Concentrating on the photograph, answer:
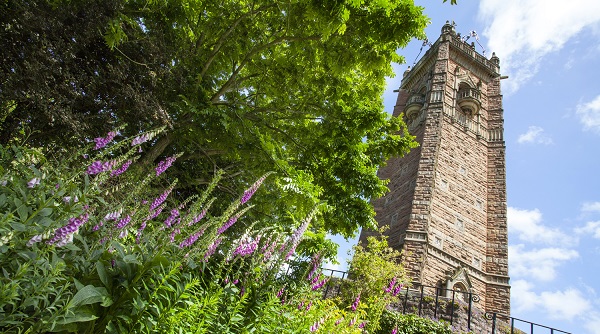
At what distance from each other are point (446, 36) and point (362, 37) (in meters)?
24.0

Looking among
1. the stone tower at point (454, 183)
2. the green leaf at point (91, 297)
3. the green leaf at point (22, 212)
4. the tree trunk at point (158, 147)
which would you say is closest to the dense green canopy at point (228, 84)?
the tree trunk at point (158, 147)

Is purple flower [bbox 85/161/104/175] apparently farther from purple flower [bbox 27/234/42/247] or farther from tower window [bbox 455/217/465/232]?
tower window [bbox 455/217/465/232]

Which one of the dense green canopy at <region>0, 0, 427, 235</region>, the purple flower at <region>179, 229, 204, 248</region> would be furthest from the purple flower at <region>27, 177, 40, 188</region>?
the dense green canopy at <region>0, 0, 427, 235</region>

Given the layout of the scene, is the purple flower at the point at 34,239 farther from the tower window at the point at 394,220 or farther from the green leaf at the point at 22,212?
the tower window at the point at 394,220

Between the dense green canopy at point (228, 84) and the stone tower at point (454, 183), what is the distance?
8030 millimetres

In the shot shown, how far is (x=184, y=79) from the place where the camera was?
291 inches

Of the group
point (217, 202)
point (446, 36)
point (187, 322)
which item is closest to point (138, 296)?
point (187, 322)

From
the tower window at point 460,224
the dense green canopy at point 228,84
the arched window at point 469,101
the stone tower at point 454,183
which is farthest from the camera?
the arched window at point 469,101

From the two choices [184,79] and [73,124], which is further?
[184,79]

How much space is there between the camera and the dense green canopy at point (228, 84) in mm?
5660

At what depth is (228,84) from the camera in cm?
853

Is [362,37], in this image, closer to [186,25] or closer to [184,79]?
[184,79]

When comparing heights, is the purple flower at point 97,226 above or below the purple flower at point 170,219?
below

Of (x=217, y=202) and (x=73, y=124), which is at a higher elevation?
(x=217, y=202)
